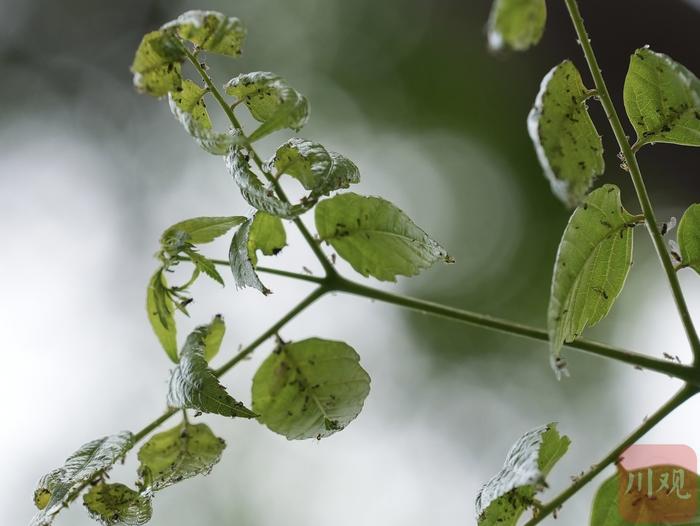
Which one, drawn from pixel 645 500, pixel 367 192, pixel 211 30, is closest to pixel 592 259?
pixel 645 500

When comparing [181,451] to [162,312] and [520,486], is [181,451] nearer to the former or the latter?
[162,312]

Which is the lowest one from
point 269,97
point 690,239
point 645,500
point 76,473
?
point 645,500

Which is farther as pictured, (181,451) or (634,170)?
(181,451)

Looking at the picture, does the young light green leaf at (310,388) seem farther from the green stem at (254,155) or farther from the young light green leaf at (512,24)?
the young light green leaf at (512,24)

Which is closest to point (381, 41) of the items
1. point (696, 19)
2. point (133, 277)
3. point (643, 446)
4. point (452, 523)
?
point (133, 277)

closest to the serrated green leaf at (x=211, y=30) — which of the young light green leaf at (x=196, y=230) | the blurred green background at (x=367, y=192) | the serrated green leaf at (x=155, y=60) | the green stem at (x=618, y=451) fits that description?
the serrated green leaf at (x=155, y=60)

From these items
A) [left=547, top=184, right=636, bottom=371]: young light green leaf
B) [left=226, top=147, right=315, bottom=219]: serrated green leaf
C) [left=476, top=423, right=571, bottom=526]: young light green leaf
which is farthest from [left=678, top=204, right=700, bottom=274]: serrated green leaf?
[left=226, top=147, right=315, bottom=219]: serrated green leaf
